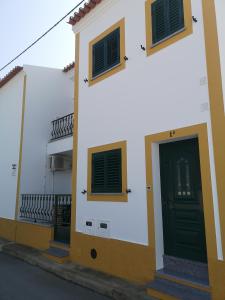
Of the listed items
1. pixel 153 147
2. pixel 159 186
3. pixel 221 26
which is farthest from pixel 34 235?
pixel 221 26

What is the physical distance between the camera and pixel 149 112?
5707 mm

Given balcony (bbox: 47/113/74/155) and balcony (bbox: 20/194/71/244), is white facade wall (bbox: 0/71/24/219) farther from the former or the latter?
balcony (bbox: 47/113/74/155)

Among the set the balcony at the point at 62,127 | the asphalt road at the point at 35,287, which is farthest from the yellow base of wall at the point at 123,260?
the balcony at the point at 62,127

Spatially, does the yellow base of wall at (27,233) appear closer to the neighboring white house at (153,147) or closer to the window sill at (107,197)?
the neighboring white house at (153,147)

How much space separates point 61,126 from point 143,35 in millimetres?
5194

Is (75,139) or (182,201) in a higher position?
(75,139)

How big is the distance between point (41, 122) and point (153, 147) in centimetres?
631

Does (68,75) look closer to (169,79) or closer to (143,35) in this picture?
(143,35)

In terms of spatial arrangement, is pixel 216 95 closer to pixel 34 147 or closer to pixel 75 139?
pixel 75 139

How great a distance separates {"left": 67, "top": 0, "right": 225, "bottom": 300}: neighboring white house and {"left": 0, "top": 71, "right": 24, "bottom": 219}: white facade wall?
3.96m

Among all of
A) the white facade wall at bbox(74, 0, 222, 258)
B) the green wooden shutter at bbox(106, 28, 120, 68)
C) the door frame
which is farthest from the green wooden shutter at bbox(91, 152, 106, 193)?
the green wooden shutter at bbox(106, 28, 120, 68)

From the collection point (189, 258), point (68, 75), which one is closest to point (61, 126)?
point (68, 75)

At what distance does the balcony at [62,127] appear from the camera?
9780 millimetres

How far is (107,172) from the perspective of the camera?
261 inches
